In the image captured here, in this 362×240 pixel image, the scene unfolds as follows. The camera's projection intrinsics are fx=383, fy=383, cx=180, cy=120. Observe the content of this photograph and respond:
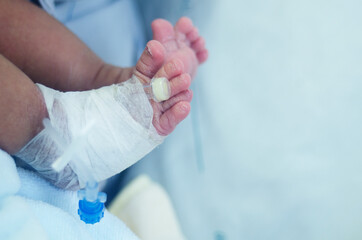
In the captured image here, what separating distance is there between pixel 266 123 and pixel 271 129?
0.06 ft

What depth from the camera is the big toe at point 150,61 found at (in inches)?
25.3

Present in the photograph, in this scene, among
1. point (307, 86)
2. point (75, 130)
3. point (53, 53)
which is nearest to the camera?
point (75, 130)

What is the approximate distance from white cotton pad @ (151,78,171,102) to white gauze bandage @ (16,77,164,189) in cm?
2

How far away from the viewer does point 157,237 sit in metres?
0.85

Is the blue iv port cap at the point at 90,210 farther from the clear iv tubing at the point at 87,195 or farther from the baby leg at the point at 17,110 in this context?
the baby leg at the point at 17,110

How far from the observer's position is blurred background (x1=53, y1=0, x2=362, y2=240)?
0.88 m

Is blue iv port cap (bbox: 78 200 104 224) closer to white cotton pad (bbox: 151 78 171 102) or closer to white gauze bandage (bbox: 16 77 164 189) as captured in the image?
white gauze bandage (bbox: 16 77 164 189)

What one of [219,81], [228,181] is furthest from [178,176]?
[219,81]

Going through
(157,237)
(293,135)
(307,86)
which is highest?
(307,86)

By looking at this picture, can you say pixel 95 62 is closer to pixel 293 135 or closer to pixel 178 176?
pixel 178 176

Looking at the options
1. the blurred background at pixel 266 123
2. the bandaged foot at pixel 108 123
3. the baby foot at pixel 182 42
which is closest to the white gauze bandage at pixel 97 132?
the bandaged foot at pixel 108 123

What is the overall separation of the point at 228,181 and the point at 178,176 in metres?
0.13

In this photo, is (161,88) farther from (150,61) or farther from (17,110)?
(17,110)

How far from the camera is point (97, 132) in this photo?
577 mm
